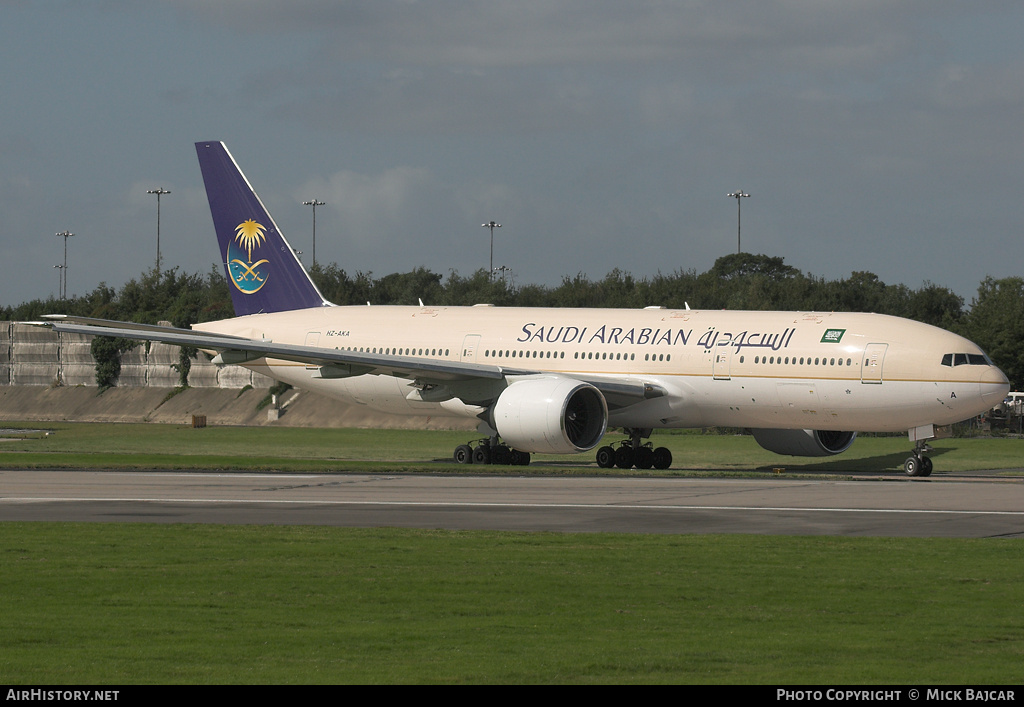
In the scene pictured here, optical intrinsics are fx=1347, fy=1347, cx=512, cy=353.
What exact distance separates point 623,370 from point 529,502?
1300cm

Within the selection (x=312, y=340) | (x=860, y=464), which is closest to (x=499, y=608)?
(x=860, y=464)

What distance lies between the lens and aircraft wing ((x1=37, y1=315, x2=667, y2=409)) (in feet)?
114

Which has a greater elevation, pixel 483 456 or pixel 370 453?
pixel 483 456

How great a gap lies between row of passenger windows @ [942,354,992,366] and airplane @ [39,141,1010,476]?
0.11 ft

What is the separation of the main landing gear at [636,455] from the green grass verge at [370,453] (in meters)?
0.49

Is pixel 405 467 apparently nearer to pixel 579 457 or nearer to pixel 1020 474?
pixel 579 457

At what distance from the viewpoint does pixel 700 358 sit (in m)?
34.4

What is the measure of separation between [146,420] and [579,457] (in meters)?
32.8

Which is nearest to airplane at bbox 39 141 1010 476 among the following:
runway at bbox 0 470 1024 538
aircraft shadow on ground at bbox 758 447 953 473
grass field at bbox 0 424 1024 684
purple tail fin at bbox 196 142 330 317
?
aircraft shadow on ground at bbox 758 447 953 473

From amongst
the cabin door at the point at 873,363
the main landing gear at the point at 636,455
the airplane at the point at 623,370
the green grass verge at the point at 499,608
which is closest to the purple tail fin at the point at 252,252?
the airplane at the point at 623,370

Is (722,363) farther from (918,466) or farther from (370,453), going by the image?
(370,453)

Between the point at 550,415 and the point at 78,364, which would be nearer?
the point at 550,415

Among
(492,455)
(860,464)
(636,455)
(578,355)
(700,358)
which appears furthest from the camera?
(860,464)
